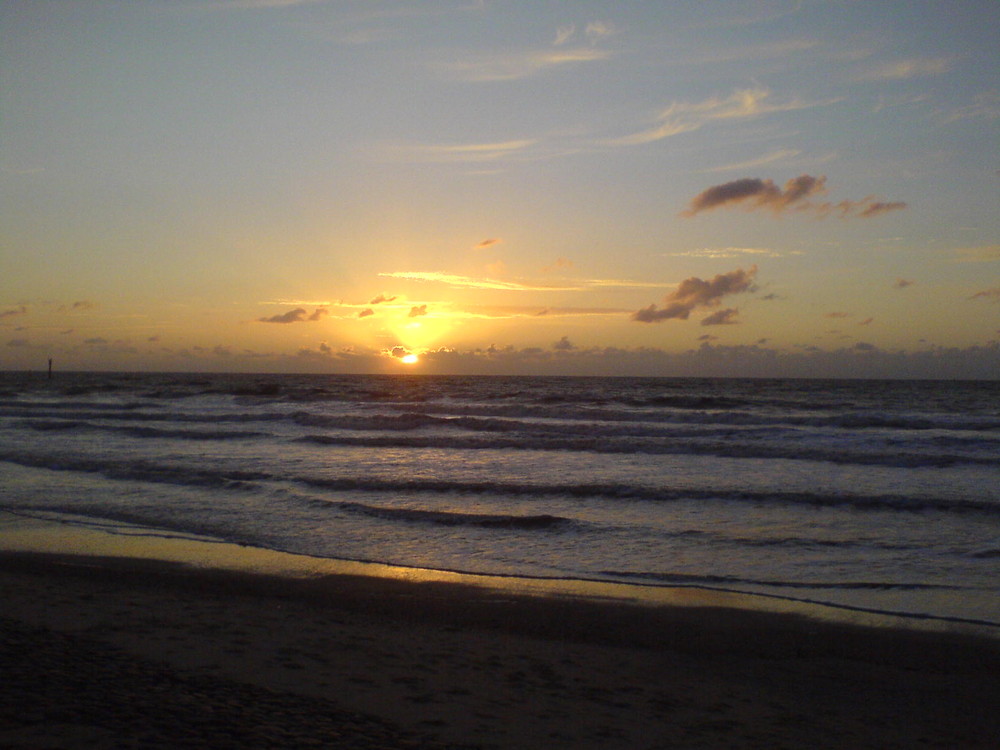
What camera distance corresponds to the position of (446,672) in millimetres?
6301

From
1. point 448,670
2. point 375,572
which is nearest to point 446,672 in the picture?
point 448,670

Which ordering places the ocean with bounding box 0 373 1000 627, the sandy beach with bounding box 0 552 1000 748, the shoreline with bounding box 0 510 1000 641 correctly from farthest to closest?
1. the ocean with bounding box 0 373 1000 627
2. the shoreline with bounding box 0 510 1000 641
3. the sandy beach with bounding box 0 552 1000 748

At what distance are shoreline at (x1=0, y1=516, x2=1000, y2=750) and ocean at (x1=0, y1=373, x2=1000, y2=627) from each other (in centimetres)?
147

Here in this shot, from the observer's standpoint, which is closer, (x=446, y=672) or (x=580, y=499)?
(x=446, y=672)

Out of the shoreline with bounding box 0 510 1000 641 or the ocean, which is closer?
the shoreline with bounding box 0 510 1000 641

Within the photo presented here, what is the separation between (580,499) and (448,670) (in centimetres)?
919

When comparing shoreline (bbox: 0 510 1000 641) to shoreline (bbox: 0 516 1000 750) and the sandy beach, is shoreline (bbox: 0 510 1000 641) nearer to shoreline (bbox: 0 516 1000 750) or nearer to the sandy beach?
shoreline (bbox: 0 516 1000 750)

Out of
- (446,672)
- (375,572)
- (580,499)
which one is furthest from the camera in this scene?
(580,499)

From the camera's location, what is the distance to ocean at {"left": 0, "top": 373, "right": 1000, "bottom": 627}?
10.1 meters

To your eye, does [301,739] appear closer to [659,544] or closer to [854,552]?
[659,544]

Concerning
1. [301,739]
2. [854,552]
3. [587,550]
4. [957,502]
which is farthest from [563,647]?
[957,502]

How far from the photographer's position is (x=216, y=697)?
5160 mm

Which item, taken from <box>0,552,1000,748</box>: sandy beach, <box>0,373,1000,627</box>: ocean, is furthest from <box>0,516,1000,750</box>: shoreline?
<box>0,373,1000,627</box>: ocean

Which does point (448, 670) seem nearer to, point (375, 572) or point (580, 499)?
point (375, 572)
